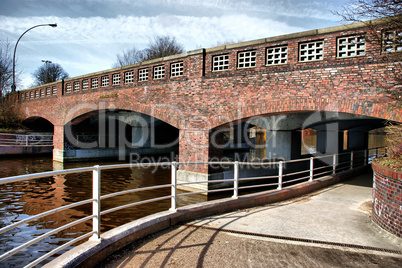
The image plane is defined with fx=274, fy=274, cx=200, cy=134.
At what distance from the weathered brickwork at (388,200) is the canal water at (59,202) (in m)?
5.89

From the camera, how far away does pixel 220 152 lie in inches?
483

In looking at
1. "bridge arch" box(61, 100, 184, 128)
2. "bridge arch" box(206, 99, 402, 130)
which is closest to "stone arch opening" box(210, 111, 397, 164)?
"bridge arch" box(206, 99, 402, 130)

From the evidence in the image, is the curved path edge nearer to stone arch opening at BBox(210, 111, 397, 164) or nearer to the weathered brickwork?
the weathered brickwork

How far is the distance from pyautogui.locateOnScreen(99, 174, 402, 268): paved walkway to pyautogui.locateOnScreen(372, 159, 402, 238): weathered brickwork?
169 mm

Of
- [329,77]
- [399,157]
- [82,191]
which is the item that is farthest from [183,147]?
[399,157]

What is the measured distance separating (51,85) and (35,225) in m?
19.1

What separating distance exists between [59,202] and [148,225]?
6989 mm

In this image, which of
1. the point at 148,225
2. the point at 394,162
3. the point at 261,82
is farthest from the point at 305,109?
the point at 148,225

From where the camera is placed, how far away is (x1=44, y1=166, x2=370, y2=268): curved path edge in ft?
9.35

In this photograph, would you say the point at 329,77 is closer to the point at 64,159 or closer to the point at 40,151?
the point at 64,159

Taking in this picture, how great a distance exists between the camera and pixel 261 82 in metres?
10.1

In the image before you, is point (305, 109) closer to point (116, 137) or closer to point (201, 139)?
point (201, 139)

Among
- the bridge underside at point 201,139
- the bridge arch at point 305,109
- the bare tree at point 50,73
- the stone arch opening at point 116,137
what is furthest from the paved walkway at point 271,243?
the bare tree at point 50,73

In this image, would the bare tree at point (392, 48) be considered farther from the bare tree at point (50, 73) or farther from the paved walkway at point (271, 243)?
the bare tree at point (50, 73)
